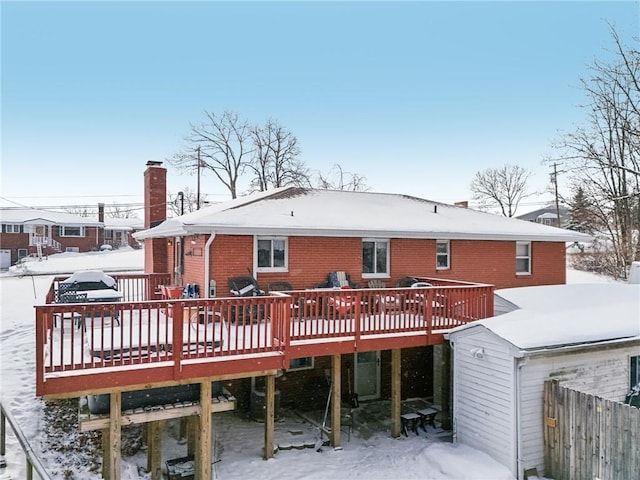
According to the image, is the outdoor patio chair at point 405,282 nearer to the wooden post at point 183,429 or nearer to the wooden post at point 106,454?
the wooden post at point 183,429

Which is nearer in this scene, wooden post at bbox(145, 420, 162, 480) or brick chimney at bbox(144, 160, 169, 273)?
wooden post at bbox(145, 420, 162, 480)

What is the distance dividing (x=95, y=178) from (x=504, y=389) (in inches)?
2128

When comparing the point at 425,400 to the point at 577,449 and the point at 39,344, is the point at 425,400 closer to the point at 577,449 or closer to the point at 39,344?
the point at 577,449

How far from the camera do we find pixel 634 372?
9992 millimetres

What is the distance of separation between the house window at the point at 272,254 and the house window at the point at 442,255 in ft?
17.3

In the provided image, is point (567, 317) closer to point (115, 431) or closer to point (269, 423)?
point (269, 423)

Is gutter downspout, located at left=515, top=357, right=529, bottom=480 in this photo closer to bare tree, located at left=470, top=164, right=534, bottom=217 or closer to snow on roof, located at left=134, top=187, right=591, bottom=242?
snow on roof, located at left=134, top=187, right=591, bottom=242

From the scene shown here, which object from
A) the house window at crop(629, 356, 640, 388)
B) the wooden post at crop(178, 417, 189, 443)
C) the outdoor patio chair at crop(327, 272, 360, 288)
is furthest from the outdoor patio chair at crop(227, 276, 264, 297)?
the house window at crop(629, 356, 640, 388)

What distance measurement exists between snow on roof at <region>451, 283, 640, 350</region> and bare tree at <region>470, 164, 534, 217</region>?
41.5 meters

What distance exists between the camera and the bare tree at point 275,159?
40219 millimetres

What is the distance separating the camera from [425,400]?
42.5 feet

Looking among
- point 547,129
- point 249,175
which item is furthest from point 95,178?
point 547,129

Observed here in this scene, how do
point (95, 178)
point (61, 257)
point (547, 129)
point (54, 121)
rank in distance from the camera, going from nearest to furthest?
1. point (547, 129)
2. point (54, 121)
3. point (61, 257)
4. point (95, 178)

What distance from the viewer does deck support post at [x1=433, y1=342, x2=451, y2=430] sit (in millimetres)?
11272
